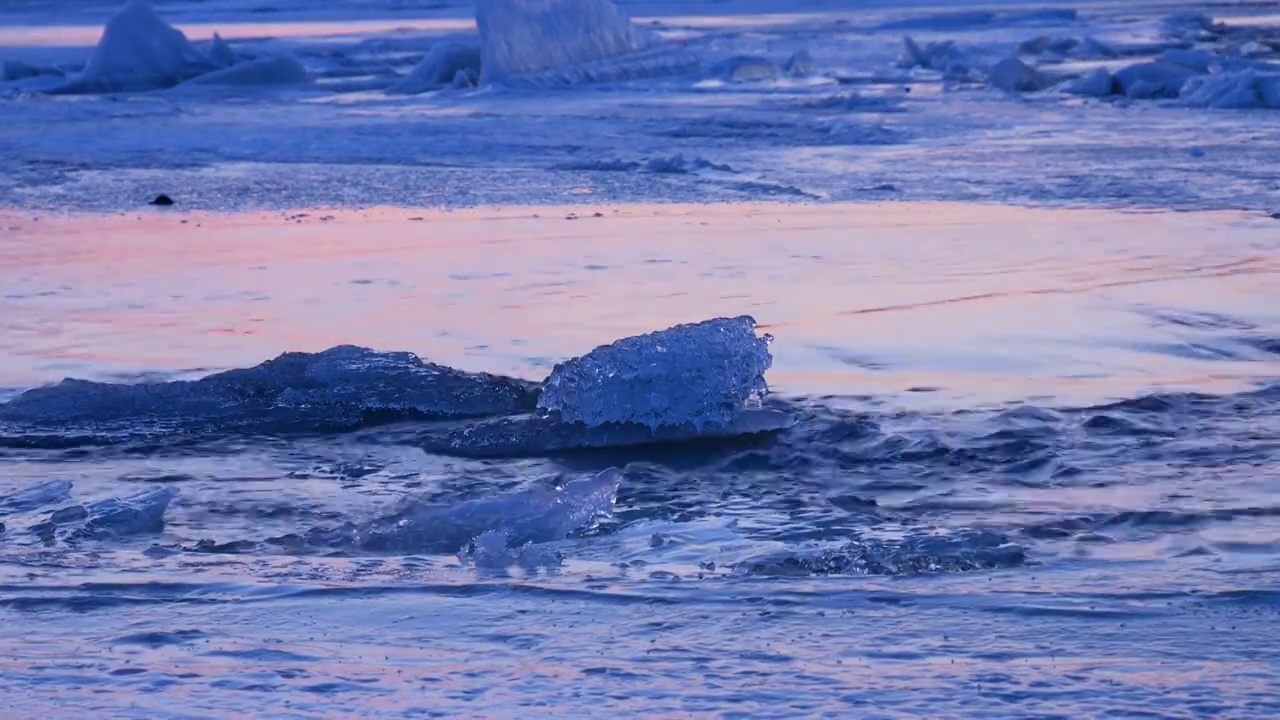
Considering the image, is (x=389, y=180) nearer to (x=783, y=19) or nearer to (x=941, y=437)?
(x=941, y=437)

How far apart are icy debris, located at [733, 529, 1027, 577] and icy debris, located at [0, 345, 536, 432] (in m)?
1.38

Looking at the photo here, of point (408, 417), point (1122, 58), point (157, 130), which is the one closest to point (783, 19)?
point (1122, 58)

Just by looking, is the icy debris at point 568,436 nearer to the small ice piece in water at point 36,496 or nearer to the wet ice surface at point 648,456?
the wet ice surface at point 648,456

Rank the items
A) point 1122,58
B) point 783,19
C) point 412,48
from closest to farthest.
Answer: point 1122,58, point 412,48, point 783,19

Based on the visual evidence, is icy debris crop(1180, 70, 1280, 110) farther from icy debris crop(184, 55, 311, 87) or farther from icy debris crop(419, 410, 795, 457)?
icy debris crop(419, 410, 795, 457)

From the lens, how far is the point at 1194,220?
7.18 meters

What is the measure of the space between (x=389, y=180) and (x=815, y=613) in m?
6.73

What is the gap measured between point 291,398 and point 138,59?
46.3 ft

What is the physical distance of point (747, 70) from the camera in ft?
57.2

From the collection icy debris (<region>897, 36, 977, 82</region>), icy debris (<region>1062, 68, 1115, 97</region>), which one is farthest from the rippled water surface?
icy debris (<region>897, 36, 977, 82</region>)

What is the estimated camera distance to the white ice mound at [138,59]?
671 inches

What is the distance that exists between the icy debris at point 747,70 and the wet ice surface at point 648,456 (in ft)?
27.2

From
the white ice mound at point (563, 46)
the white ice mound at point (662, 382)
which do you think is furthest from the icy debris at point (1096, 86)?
the white ice mound at point (662, 382)

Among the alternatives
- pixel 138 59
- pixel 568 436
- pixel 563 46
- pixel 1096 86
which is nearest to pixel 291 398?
pixel 568 436
